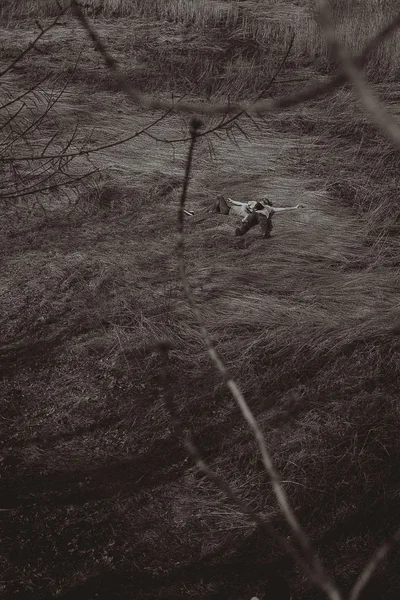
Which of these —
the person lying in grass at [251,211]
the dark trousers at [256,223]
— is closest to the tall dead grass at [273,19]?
the person lying in grass at [251,211]

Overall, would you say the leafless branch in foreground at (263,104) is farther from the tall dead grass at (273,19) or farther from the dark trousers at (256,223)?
the tall dead grass at (273,19)

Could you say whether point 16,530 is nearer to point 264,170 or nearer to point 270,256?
point 270,256

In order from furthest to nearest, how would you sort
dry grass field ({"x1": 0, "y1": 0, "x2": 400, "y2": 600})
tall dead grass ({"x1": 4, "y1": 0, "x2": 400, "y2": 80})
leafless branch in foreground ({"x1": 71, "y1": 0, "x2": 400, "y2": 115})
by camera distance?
tall dead grass ({"x1": 4, "y1": 0, "x2": 400, "y2": 80}), dry grass field ({"x1": 0, "y1": 0, "x2": 400, "y2": 600}), leafless branch in foreground ({"x1": 71, "y1": 0, "x2": 400, "y2": 115})

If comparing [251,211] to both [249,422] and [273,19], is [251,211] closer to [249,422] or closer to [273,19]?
[249,422]

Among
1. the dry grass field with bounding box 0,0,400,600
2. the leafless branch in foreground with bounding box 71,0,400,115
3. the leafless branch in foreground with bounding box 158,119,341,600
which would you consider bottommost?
the dry grass field with bounding box 0,0,400,600

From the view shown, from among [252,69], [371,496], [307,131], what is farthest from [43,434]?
[252,69]

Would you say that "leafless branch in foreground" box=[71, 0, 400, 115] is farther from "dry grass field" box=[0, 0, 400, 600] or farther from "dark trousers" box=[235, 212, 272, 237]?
"dark trousers" box=[235, 212, 272, 237]

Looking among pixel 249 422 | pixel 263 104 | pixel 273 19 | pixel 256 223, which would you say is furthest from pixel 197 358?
pixel 273 19

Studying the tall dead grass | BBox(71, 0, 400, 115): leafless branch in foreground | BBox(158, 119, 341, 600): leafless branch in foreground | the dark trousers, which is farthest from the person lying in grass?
BBox(158, 119, 341, 600): leafless branch in foreground
